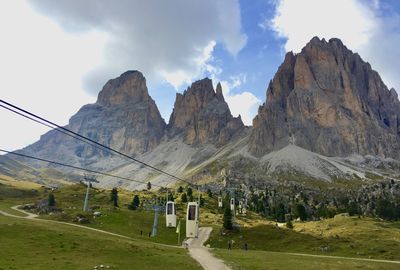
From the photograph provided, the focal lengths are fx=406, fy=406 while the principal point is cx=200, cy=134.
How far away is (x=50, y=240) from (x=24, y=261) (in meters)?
16.5

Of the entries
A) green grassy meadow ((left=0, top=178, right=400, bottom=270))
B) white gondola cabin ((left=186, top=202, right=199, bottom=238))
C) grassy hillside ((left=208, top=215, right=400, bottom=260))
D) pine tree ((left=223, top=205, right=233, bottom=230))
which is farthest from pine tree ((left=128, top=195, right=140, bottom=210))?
white gondola cabin ((left=186, top=202, right=199, bottom=238))

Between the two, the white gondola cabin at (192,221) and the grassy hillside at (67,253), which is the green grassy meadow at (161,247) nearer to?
the grassy hillside at (67,253)

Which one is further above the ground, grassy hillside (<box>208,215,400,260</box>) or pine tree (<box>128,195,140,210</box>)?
pine tree (<box>128,195,140,210</box>)

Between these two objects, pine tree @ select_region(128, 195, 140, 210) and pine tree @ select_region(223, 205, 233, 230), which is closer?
pine tree @ select_region(223, 205, 233, 230)

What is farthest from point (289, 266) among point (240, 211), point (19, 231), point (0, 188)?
point (0, 188)

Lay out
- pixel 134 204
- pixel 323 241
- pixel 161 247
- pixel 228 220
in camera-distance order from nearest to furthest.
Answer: pixel 161 247
pixel 323 241
pixel 228 220
pixel 134 204

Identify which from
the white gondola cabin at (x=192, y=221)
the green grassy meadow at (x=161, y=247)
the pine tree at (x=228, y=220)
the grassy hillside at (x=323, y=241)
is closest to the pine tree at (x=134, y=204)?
the green grassy meadow at (x=161, y=247)

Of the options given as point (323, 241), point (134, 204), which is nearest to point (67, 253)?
point (323, 241)

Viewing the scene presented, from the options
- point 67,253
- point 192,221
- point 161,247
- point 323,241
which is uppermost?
point 192,221

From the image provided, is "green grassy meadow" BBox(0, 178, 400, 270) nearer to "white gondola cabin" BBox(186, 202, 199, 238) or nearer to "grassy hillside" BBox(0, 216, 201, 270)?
"grassy hillside" BBox(0, 216, 201, 270)

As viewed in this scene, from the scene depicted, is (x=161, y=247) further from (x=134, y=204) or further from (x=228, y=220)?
(x=134, y=204)

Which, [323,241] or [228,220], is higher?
[228,220]

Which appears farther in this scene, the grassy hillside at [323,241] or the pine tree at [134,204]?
the pine tree at [134,204]

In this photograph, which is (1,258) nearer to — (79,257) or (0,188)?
(79,257)
